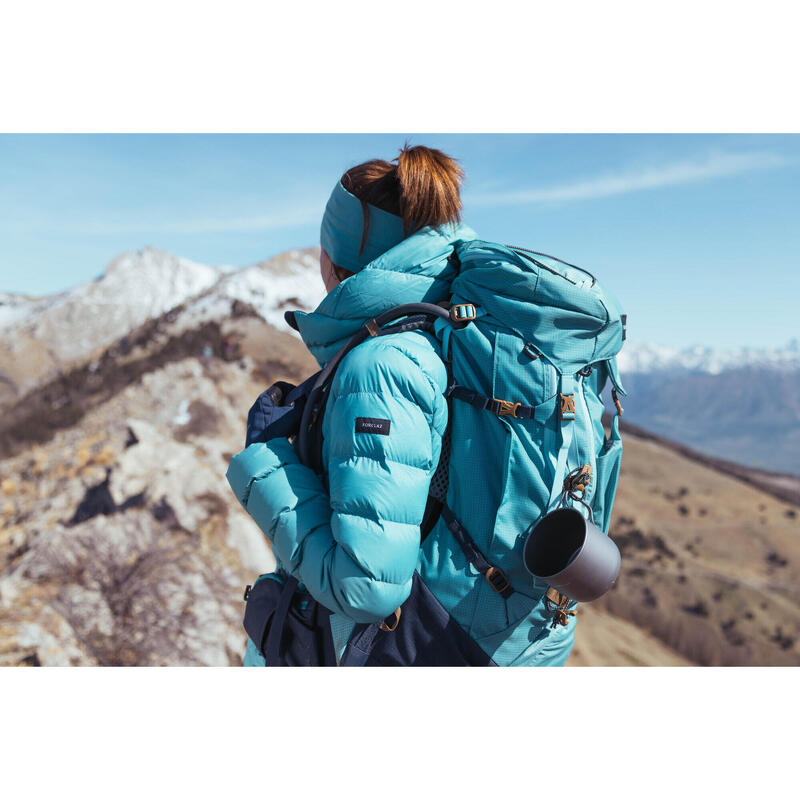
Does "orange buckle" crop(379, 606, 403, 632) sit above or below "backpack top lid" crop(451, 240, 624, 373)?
below

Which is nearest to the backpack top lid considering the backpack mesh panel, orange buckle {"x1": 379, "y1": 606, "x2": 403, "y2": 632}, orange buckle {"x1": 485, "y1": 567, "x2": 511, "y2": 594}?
the backpack mesh panel

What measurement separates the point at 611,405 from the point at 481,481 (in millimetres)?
648

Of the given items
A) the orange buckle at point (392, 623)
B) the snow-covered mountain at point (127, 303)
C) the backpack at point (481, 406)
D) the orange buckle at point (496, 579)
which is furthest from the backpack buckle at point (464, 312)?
the snow-covered mountain at point (127, 303)

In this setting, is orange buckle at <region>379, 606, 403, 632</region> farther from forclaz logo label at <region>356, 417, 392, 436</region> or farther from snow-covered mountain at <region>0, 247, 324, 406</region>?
snow-covered mountain at <region>0, 247, 324, 406</region>

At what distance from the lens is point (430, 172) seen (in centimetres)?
185

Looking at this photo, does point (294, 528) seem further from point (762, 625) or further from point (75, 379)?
point (762, 625)

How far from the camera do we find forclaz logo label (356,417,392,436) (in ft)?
5.27

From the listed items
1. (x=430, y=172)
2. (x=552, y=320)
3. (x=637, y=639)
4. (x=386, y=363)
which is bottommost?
(x=637, y=639)

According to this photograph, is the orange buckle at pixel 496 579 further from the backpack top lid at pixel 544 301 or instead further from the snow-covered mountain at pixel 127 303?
the snow-covered mountain at pixel 127 303

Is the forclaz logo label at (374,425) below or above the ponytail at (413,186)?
below

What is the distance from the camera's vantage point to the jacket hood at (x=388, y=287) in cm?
179

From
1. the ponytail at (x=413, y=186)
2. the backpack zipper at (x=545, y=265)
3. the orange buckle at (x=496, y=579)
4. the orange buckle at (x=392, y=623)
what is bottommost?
the orange buckle at (x=392, y=623)

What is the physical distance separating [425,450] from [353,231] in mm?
773

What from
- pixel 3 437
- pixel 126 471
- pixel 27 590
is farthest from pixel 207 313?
pixel 27 590
